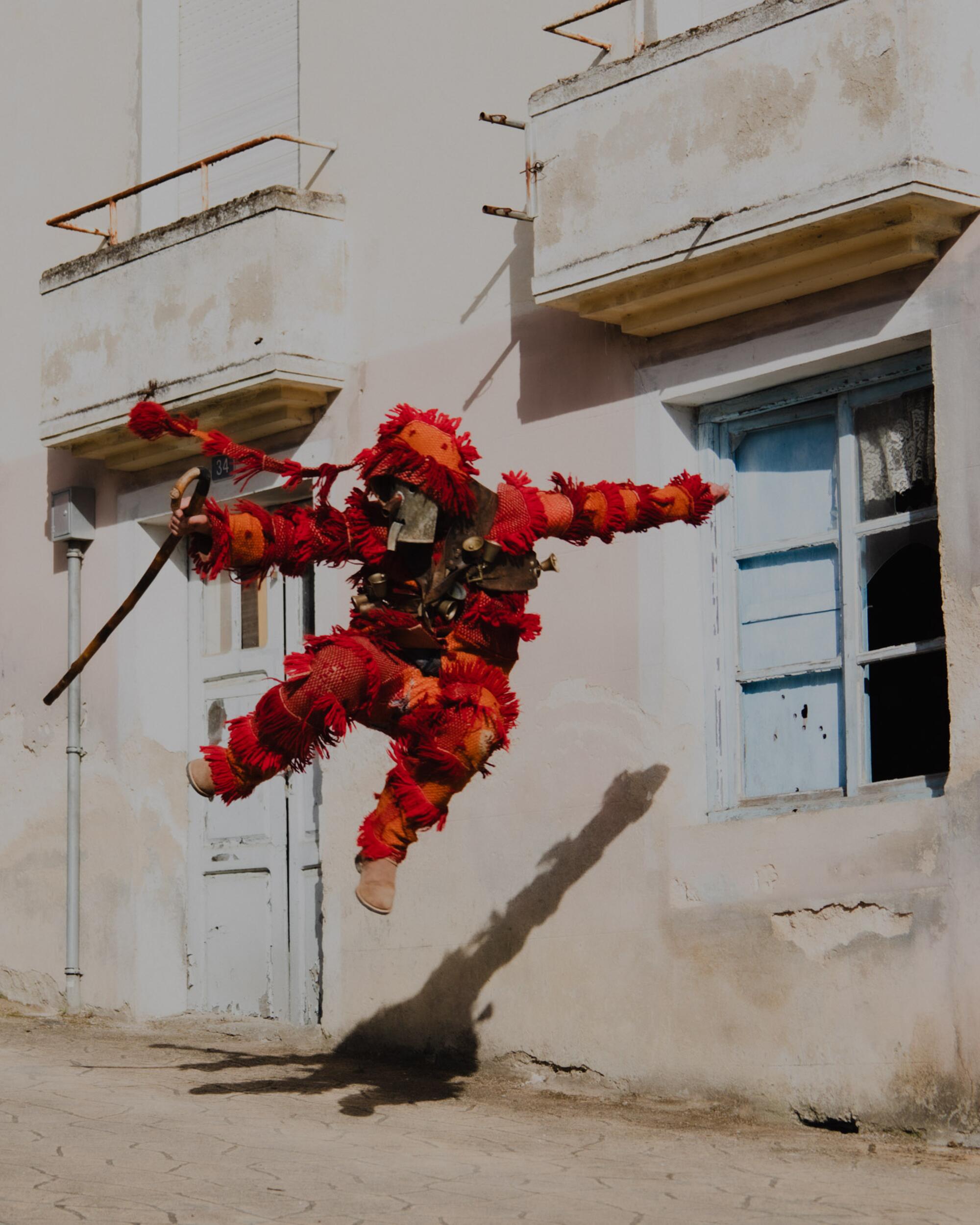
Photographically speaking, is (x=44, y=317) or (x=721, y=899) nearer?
(x=721, y=899)

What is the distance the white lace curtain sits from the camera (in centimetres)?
702

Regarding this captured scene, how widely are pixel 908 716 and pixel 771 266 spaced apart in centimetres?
163

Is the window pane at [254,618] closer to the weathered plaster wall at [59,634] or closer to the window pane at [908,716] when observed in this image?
the weathered plaster wall at [59,634]

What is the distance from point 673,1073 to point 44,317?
4.94m

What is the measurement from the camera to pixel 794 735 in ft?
24.1

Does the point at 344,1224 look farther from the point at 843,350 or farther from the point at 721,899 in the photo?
the point at 843,350

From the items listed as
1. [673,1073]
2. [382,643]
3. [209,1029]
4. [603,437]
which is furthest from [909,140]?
[209,1029]

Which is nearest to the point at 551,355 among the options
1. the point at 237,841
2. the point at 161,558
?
the point at 161,558

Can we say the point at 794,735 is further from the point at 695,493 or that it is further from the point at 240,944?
the point at 240,944

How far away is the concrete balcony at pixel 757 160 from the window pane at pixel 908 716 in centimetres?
136

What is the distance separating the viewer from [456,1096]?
7406 mm

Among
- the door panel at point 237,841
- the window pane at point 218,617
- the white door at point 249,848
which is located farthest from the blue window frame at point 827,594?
the window pane at point 218,617

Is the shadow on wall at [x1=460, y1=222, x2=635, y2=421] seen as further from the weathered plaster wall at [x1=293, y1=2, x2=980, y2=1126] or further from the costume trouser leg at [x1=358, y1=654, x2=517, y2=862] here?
the costume trouser leg at [x1=358, y1=654, x2=517, y2=862]

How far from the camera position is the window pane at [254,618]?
31.3 ft
